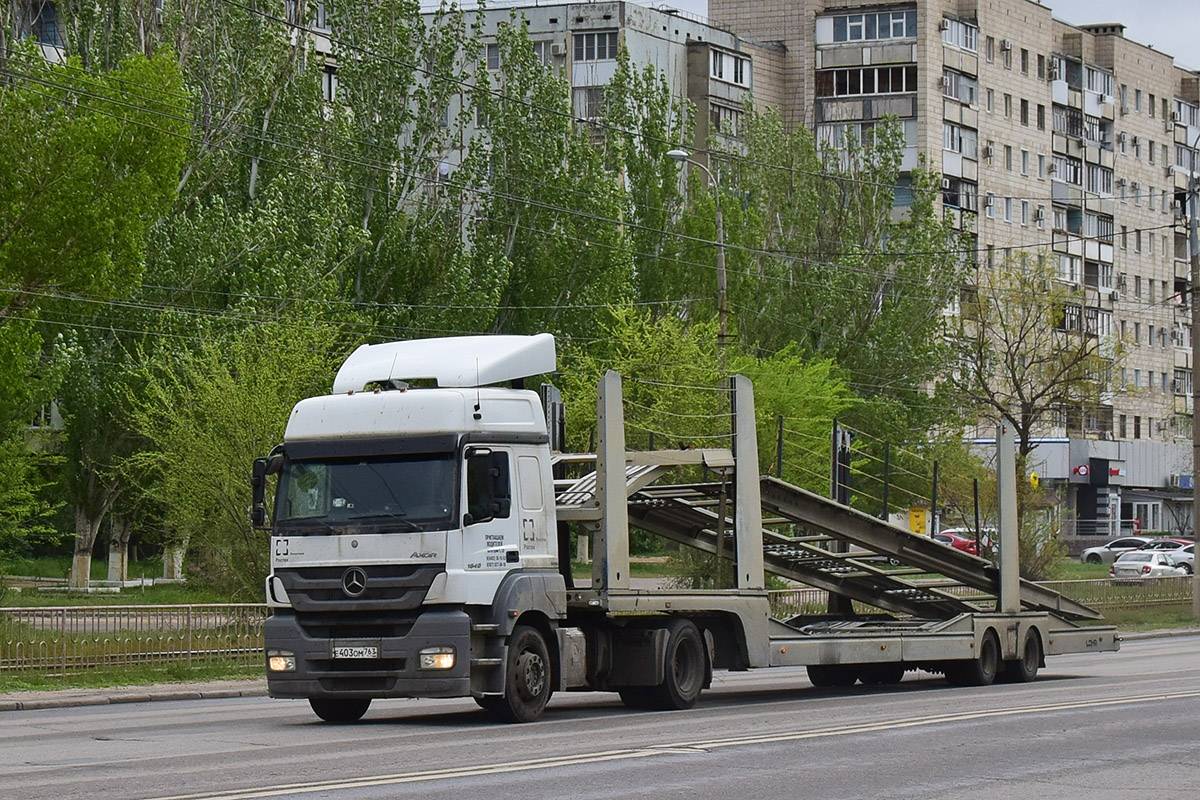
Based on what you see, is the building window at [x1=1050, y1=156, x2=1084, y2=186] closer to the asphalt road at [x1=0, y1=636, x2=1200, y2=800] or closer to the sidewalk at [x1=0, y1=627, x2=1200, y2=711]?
the sidewalk at [x1=0, y1=627, x2=1200, y2=711]

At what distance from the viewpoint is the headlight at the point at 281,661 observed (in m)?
18.0

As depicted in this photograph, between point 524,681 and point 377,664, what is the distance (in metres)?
1.47

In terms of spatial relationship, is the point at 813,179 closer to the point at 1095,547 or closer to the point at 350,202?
the point at 350,202

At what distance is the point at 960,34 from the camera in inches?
3740

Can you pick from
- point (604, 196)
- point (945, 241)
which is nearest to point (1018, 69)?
point (945, 241)

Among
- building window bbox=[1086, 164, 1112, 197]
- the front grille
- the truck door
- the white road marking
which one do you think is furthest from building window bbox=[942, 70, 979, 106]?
the front grille

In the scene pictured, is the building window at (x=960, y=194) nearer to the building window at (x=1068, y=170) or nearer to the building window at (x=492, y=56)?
the building window at (x=1068, y=170)

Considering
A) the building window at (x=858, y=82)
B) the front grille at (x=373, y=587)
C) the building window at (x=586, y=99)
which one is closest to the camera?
the front grille at (x=373, y=587)

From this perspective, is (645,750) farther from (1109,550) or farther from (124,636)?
(1109,550)

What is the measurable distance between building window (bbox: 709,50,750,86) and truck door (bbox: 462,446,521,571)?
72837 millimetres

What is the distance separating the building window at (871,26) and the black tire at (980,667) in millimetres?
71325

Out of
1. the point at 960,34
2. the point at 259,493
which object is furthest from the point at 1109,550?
the point at 259,493

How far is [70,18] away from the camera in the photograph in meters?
48.2

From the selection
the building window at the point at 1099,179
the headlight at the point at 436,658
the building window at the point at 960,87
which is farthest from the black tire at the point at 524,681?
the building window at the point at 1099,179
